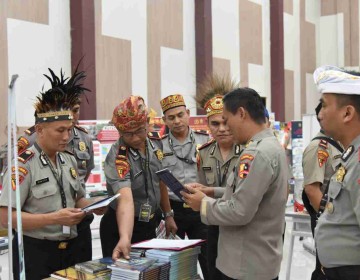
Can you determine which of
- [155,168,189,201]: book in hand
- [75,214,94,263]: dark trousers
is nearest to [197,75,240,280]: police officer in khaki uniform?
[155,168,189,201]: book in hand

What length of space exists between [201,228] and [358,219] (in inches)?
71.5

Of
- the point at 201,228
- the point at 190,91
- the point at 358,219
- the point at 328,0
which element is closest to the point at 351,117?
the point at 358,219

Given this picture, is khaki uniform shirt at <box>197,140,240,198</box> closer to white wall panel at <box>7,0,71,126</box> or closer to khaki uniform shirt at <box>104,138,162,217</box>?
khaki uniform shirt at <box>104,138,162,217</box>

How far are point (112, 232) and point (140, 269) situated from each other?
748 millimetres

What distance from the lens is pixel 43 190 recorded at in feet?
7.45

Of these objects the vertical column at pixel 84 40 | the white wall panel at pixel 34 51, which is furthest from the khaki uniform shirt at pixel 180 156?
the vertical column at pixel 84 40

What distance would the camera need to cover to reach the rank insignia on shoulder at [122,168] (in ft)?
8.21

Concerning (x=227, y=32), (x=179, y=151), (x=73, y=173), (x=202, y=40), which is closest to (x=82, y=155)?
(x=179, y=151)

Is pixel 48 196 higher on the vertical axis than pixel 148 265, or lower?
higher

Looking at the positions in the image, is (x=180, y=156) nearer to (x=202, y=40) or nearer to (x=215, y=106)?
(x=215, y=106)

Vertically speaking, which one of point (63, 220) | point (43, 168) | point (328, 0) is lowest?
point (63, 220)

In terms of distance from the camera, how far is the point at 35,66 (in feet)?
18.2

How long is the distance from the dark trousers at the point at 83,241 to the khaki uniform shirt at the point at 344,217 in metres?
1.23

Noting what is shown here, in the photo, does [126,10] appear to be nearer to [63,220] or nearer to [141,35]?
[141,35]
